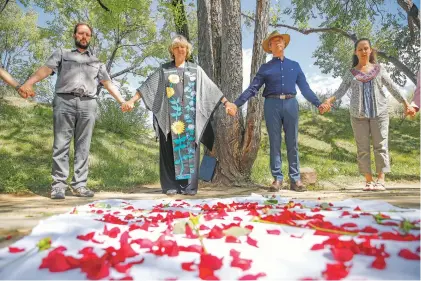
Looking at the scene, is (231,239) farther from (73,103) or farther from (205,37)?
(205,37)

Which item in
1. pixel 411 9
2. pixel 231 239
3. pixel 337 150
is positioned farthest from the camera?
pixel 337 150

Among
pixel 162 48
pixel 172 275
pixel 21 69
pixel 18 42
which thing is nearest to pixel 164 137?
pixel 172 275

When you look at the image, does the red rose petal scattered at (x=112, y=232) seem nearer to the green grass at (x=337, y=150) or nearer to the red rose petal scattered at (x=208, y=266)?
the red rose petal scattered at (x=208, y=266)

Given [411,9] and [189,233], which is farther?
[411,9]

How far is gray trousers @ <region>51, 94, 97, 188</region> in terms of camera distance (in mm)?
4809

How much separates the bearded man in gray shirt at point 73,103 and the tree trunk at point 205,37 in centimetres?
219

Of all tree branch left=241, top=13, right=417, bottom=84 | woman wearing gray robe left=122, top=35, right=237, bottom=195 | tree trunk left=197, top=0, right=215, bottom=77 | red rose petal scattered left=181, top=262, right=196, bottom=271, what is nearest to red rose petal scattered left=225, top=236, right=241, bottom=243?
red rose petal scattered left=181, top=262, right=196, bottom=271

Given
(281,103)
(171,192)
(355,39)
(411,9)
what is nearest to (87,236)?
(171,192)

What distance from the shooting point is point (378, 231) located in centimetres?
207

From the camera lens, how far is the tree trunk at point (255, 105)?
20.1ft

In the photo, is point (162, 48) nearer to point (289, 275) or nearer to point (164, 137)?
point (164, 137)

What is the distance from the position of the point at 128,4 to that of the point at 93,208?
893 cm

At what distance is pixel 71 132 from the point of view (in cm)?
494

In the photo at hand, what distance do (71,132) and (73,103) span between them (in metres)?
0.38
